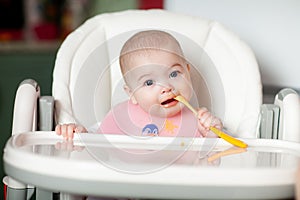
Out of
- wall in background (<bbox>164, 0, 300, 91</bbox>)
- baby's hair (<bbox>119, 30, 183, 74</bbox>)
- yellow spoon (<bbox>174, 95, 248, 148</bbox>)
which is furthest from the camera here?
wall in background (<bbox>164, 0, 300, 91</bbox>)

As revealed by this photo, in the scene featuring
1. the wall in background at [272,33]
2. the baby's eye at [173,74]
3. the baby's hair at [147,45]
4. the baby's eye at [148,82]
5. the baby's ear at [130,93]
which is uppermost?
the wall in background at [272,33]

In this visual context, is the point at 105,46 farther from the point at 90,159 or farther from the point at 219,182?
the point at 219,182

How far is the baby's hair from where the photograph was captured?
3.66ft

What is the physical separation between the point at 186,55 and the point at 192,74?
5 cm

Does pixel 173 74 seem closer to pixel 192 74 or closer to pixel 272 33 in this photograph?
pixel 192 74

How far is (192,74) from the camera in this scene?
1.26m

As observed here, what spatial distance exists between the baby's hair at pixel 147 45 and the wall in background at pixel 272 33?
0.42 metres

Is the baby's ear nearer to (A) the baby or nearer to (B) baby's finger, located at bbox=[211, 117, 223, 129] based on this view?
(A) the baby

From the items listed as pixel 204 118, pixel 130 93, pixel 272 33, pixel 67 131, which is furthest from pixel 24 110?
pixel 272 33

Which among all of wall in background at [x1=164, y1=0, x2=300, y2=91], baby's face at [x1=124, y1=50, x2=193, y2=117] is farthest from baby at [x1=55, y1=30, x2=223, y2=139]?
wall in background at [x1=164, y1=0, x2=300, y2=91]

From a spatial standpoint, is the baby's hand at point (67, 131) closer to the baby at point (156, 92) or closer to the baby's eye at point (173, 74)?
the baby at point (156, 92)

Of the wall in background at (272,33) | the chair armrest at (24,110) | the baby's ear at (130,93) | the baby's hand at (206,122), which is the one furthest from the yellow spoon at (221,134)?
the wall in background at (272,33)

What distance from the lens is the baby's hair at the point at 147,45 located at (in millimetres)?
1115

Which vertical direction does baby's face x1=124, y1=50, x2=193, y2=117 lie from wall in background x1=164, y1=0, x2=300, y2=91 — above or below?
below
